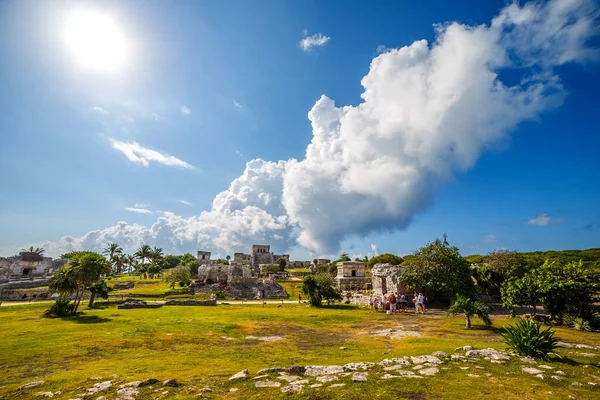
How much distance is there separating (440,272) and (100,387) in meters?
27.7

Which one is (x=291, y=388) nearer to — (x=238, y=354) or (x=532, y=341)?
(x=238, y=354)

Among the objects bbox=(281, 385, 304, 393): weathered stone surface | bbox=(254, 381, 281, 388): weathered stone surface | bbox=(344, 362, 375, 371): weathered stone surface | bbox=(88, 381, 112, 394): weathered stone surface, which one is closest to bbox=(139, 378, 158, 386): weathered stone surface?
bbox=(88, 381, 112, 394): weathered stone surface

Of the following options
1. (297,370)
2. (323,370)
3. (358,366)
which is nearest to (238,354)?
(297,370)

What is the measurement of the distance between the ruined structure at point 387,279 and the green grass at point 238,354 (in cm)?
1012

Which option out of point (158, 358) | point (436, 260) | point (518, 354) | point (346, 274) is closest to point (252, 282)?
point (346, 274)

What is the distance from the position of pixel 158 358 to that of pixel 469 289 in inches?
1067

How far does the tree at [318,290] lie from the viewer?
30.0 metres

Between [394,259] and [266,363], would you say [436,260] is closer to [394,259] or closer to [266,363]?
[266,363]

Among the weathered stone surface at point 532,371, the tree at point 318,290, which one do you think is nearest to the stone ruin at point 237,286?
Answer: the tree at point 318,290

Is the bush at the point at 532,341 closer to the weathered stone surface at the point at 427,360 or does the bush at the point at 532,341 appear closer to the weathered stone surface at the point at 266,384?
the weathered stone surface at the point at 427,360

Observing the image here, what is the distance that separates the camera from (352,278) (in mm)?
43094

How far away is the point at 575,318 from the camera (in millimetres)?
17031

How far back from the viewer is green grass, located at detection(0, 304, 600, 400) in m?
6.62

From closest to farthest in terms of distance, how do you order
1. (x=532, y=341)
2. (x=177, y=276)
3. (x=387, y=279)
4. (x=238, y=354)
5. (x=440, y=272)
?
(x=532, y=341) < (x=238, y=354) < (x=440, y=272) < (x=387, y=279) < (x=177, y=276)
